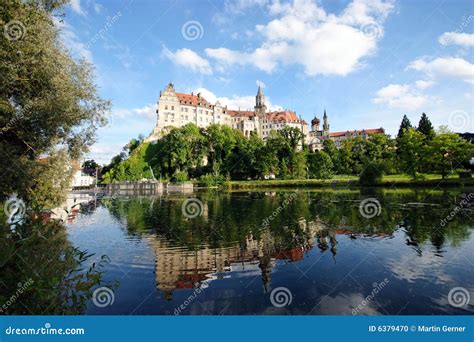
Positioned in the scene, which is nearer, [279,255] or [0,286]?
[0,286]

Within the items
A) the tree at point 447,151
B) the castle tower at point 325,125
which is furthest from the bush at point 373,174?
the castle tower at point 325,125

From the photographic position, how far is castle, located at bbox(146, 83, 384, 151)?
4805 inches

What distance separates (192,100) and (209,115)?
417 inches

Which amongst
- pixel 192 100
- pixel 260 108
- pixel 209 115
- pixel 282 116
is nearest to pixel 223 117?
pixel 209 115

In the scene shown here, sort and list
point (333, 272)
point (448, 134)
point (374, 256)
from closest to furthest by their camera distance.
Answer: point (333, 272) → point (374, 256) → point (448, 134)

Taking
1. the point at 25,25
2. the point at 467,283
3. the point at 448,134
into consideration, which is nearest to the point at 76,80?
the point at 25,25

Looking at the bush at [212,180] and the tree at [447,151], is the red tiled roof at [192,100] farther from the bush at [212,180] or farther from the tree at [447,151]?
the tree at [447,151]

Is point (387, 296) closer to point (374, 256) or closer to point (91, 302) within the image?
point (374, 256)

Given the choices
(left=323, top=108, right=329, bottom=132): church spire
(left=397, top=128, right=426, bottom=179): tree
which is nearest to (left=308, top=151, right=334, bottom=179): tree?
(left=397, top=128, right=426, bottom=179): tree

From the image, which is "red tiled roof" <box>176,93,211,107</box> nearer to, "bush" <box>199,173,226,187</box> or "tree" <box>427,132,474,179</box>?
"bush" <box>199,173,226,187</box>

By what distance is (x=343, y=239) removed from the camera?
60.7 ft

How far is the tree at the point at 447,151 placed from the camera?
205 feet
